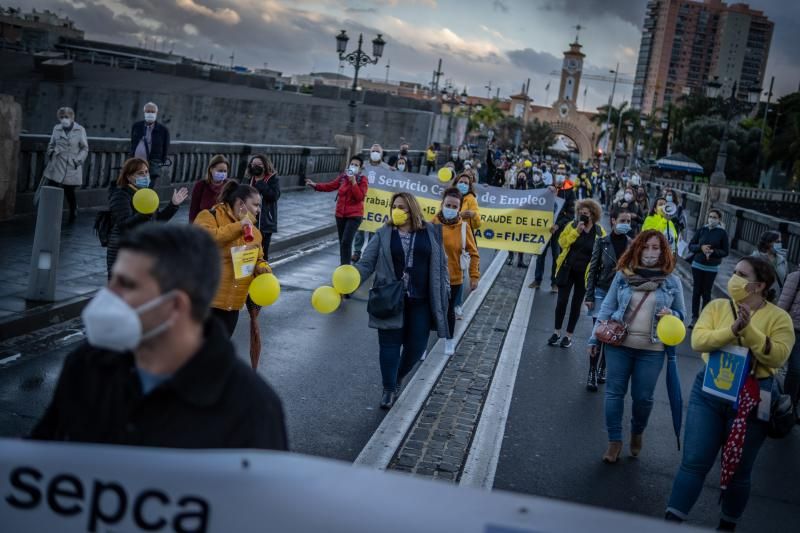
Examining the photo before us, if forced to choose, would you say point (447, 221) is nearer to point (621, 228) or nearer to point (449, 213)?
point (449, 213)

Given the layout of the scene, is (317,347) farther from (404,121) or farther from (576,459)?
(404,121)

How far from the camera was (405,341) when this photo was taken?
8.35 metres

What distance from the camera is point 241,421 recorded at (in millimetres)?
2721

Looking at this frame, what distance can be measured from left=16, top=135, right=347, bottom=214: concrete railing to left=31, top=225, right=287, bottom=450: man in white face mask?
34.8 ft

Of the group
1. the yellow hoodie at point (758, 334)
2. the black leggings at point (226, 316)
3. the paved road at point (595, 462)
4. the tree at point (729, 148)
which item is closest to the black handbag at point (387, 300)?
the black leggings at point (226, 316)

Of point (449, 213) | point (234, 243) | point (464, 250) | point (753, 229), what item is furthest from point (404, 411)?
point (753, 229)

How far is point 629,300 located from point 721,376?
1501 millimetres

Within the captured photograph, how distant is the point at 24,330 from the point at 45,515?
6.65 m

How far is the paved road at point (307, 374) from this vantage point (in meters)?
6.96

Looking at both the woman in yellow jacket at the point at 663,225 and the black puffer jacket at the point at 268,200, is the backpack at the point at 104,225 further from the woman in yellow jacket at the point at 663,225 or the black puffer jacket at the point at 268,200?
the woman in yellow jacket at the point at 663,225

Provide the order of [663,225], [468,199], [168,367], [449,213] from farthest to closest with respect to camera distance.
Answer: [663,225] < [468,199] < [449,213] < [168,367]

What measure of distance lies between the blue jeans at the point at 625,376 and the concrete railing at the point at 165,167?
8.05 meters

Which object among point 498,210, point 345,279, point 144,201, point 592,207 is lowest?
point 345,279

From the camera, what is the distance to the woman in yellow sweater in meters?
5.66
